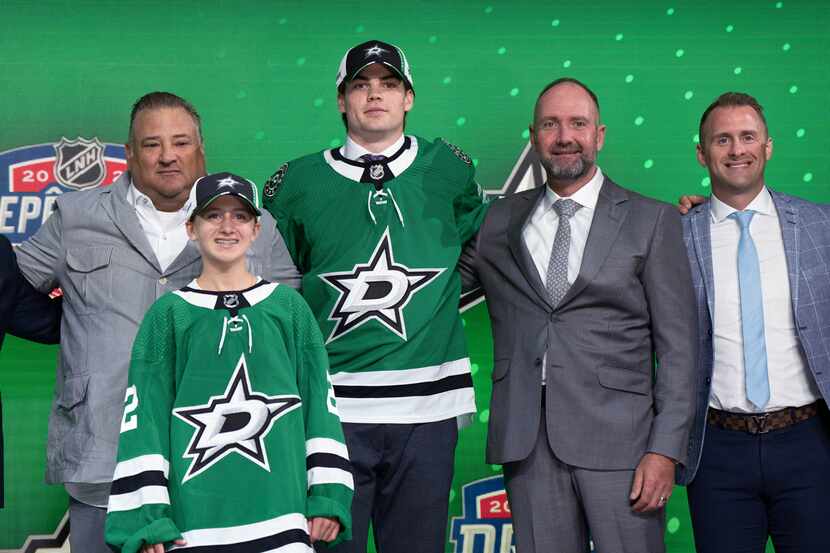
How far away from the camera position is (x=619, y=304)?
2.67m

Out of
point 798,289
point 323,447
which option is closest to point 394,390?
point 323,447

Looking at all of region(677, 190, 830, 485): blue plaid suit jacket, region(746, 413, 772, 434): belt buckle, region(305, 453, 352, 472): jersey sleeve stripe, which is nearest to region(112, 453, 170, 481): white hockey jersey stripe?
region(305, 453, 352, 472): jersey sleeve stripe

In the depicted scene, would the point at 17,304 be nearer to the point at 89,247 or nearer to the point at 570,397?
the point at 89,247

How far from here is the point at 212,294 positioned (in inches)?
91.9

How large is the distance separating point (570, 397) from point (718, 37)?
5.51ft

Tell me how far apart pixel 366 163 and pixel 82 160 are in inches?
49.9

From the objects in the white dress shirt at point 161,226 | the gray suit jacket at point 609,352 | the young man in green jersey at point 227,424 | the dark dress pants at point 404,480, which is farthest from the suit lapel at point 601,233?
the white dress shirt at point 161,226

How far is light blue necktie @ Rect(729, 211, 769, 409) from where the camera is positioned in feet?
8.98

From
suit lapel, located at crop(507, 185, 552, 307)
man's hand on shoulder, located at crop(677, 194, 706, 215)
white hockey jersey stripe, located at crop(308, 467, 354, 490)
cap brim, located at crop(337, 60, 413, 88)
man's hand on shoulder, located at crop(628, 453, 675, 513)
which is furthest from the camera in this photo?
man's hand on shoulder, located at crop(677, 194, 706, 215)

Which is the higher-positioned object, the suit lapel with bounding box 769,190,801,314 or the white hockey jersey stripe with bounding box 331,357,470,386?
the suit lapel with bounding box 769,190,801,314

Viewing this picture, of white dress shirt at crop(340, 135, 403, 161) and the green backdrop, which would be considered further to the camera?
the green backdrop

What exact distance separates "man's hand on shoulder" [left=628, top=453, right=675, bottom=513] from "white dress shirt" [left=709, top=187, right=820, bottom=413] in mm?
286

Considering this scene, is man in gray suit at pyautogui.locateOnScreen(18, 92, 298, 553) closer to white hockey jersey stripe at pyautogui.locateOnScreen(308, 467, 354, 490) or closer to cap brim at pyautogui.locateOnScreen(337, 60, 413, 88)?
cap brim at pyautogui.locateOnScreen(337, 60, 413, 88)

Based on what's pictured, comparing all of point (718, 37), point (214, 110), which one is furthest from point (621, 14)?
point (214, 110)
